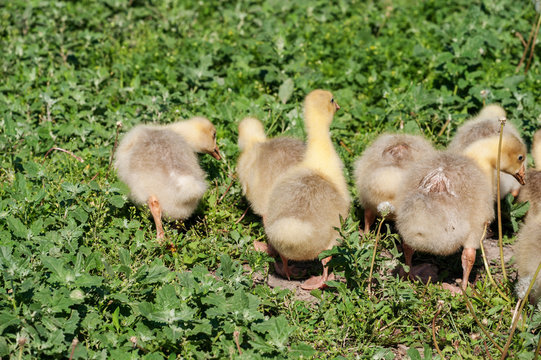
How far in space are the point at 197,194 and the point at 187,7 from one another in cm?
547

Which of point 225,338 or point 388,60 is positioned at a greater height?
point 388,60

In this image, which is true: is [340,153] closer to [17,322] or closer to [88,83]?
[88,83]

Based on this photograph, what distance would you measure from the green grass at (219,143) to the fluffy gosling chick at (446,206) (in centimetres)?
29

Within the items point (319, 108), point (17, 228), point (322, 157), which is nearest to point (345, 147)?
point (319, 108)

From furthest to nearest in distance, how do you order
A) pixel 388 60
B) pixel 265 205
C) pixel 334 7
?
1. pixel 334 7
2. pixel 388 60
3. pixel 265 205

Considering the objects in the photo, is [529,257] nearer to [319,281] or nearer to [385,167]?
[385,167]

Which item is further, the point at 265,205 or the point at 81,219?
the point at 265,205

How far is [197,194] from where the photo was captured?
609 centimetres

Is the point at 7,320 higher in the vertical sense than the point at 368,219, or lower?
higher

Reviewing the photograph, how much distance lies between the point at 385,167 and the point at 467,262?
1113 millimetres

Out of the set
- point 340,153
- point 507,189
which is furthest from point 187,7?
point 507,189

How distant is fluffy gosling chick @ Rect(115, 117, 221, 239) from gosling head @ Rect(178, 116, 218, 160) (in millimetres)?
399

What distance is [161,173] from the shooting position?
20.0ft

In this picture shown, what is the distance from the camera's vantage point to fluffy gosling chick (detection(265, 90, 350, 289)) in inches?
215
